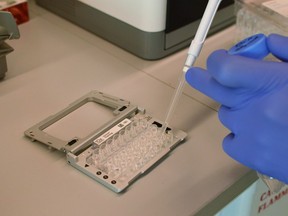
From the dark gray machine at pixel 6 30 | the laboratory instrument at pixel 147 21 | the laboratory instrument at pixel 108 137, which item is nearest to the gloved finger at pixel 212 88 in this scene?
the laboratory instrument at pixel 108 137

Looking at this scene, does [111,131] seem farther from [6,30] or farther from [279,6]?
[279,6]

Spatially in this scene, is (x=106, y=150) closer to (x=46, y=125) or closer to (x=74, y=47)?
(x=46, y=125)

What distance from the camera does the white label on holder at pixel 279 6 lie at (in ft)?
3.00

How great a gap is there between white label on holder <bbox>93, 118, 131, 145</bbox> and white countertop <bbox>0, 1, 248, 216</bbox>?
2.4 inches

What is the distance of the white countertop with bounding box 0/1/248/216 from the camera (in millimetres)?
684

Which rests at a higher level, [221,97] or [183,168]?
[221,97]

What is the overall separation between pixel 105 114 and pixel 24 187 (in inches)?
8.3

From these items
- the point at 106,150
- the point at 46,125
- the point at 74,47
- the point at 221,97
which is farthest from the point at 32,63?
the point at 221,97

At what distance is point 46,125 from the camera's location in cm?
82

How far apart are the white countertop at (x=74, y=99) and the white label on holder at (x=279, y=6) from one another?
0.14m

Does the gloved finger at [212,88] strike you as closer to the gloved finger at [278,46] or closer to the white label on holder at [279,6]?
the gloved finger at [278,46]

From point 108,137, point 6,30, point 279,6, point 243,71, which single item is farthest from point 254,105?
point 6,30

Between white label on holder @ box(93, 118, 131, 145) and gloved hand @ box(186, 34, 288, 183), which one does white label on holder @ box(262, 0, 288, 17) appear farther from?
white label on holder @ box(93, 118, 131, 145)

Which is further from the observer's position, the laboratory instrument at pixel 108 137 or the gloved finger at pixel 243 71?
the laboratory instrument at pixel 108 137
